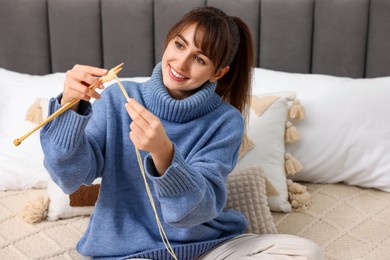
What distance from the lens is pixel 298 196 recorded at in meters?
1.77

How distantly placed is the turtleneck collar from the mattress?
1.45ft

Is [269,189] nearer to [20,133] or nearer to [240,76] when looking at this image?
[240,76]

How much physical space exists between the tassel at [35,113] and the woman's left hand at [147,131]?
2.70 ft

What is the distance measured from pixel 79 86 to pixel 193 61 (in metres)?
0.27

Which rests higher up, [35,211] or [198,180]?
[198,180]

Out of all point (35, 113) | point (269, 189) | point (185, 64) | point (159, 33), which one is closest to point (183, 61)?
point (185, 64)

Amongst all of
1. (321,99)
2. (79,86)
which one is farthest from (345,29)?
(79,86)

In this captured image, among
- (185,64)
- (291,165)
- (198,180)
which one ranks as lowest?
(291,165)

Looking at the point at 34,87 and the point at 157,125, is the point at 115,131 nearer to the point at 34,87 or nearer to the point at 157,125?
the point at 157,125

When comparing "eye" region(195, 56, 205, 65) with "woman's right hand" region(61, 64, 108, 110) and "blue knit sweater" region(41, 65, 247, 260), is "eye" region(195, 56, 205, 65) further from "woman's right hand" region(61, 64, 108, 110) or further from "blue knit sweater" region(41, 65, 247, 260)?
"woman's right hand" region(61, 64, 108, 110)

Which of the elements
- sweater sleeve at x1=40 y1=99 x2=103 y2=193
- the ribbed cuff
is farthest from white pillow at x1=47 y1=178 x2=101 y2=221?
the ribbed cuff

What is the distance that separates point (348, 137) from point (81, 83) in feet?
3.36

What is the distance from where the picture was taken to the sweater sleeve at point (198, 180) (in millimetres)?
1109

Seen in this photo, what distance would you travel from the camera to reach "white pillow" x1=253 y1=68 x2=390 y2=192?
1.87 m
